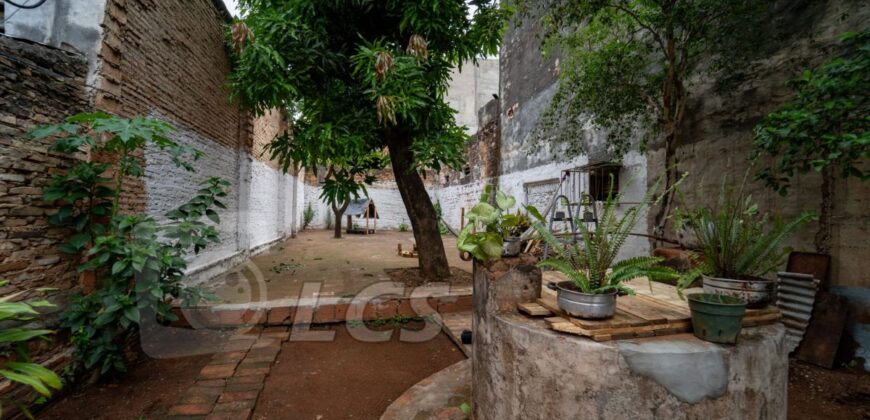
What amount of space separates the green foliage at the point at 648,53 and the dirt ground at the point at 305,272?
305cm

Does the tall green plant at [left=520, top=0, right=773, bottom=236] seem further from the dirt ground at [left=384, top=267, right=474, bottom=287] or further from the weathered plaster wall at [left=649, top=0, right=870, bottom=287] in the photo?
the dirt ground at [left=384, top=267, right=474, bottom=287]

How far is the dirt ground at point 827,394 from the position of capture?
7.64 feet

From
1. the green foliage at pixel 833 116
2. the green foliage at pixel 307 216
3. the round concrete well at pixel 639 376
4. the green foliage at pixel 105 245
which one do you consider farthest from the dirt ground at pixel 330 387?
the green foliage at pixel 307 216

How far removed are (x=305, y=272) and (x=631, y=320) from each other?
4.82 meters

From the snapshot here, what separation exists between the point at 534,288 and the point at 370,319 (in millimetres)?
2583

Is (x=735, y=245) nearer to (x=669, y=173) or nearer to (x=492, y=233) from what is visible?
(x=492, y=233)

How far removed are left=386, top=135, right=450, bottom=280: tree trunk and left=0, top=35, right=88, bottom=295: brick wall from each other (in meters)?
3.07

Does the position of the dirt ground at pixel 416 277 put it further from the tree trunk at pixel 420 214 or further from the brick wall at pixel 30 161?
the brick wall at pixel 30 161

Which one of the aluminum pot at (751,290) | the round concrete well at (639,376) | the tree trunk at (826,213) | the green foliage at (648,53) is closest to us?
the round concrete well at (639,376)

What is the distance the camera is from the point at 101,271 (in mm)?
2760

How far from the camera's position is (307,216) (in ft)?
45.5

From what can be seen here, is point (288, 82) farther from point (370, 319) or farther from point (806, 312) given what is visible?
point (806, 312)

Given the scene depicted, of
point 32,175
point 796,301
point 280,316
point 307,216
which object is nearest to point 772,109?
point 796,301

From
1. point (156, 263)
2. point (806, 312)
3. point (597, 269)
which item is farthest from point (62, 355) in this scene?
point (806, 312)
